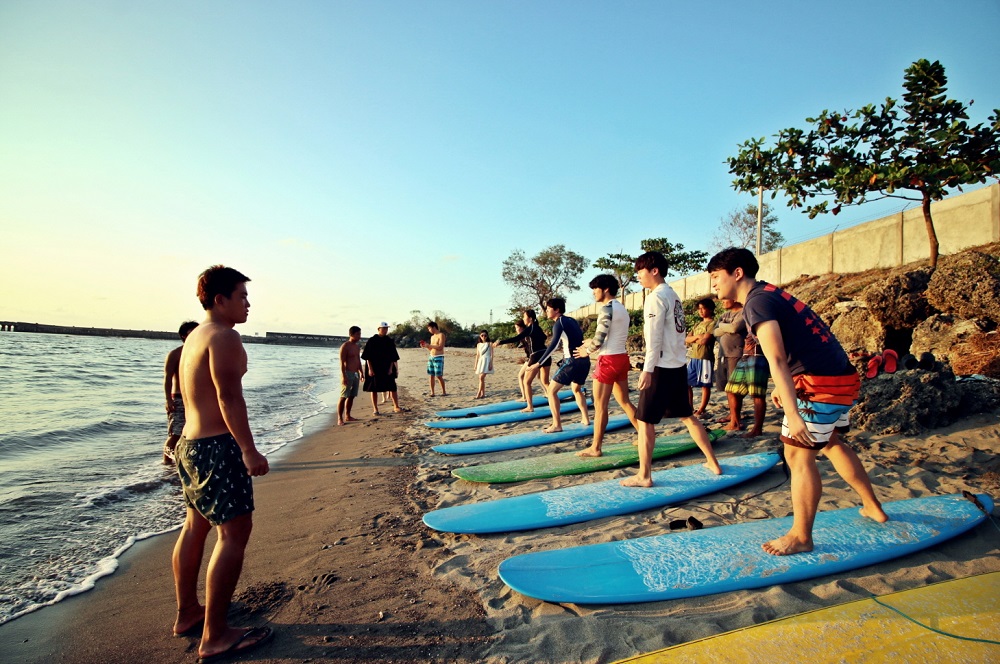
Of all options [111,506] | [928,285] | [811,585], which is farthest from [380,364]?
[928,285]

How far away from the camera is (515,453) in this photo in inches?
247

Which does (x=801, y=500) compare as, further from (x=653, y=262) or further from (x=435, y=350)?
(x=435, y=350)

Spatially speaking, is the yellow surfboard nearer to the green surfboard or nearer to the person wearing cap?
the green surfboard

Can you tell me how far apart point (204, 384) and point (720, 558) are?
9.47 ft

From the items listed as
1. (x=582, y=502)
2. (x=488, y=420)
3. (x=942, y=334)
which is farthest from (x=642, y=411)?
(x=942, y=334)

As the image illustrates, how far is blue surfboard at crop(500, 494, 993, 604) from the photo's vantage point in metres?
2.67

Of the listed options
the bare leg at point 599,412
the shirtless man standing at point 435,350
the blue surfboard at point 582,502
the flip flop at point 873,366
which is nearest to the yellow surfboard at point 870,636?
the blue surfboard at point 582,502

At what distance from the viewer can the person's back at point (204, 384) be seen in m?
2.42

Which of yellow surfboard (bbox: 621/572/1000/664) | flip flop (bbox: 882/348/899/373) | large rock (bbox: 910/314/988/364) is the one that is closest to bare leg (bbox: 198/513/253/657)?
A: yellow surfboard (bbox: 621/572/1000/664)

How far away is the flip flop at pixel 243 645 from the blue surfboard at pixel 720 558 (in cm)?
121

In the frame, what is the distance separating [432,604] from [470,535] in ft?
3.03

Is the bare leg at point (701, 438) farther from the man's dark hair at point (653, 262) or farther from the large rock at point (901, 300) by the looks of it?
the large rock at point (901, 300)

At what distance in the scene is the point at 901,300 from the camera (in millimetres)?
8219

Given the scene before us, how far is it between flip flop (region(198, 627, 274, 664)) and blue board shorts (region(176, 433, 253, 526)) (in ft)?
1.87
